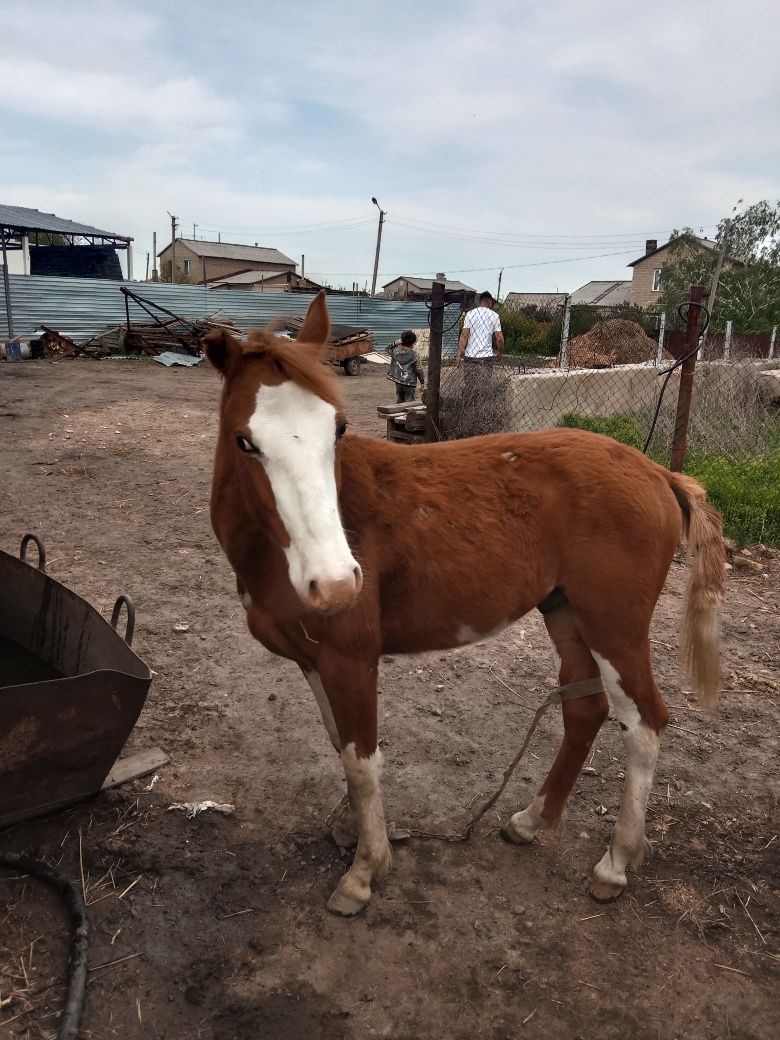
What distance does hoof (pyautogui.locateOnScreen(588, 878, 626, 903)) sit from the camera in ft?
8.52

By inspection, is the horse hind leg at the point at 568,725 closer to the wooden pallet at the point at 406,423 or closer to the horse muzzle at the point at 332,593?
the horse muzzle at the point at 332,593

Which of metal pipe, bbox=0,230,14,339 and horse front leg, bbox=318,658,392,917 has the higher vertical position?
metal pipe, bbox=0,230,14,339

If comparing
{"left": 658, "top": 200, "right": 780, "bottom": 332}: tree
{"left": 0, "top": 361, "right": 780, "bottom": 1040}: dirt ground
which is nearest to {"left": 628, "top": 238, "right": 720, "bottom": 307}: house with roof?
{"left": 658, "top": 200, "right": 780, "bottom": 332}: tree

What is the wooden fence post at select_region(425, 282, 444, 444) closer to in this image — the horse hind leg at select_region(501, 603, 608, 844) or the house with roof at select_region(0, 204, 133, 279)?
the horse hind leg at select_region(501, 603, 608, 844)

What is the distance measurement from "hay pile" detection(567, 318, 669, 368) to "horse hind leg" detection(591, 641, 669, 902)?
13.4m

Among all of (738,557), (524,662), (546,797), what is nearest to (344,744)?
(546,797)

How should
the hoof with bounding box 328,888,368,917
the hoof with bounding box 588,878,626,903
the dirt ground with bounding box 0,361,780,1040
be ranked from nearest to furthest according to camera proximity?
the dirt ground with bounding box 0,361,780,1040, the hoof with bounding box 328,888,368,917, the hoof with bounding box 588,878,626,903

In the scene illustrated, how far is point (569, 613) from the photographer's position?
2.83 m

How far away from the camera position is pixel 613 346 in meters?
15.8

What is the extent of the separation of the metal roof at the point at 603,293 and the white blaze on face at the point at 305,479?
6676 centimetres

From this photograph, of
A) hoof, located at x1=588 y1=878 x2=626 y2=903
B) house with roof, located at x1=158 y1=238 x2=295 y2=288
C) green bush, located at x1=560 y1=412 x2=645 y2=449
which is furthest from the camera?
house with roof, located at x1=158 y1=238 x2=295 y2=288

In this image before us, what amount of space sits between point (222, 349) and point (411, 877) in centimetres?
218

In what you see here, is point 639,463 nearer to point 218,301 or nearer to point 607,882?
point 607,882

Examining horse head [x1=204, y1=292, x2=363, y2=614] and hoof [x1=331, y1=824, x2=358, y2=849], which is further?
hoof [x1=331, y1=824, x2=358, y2=849]
